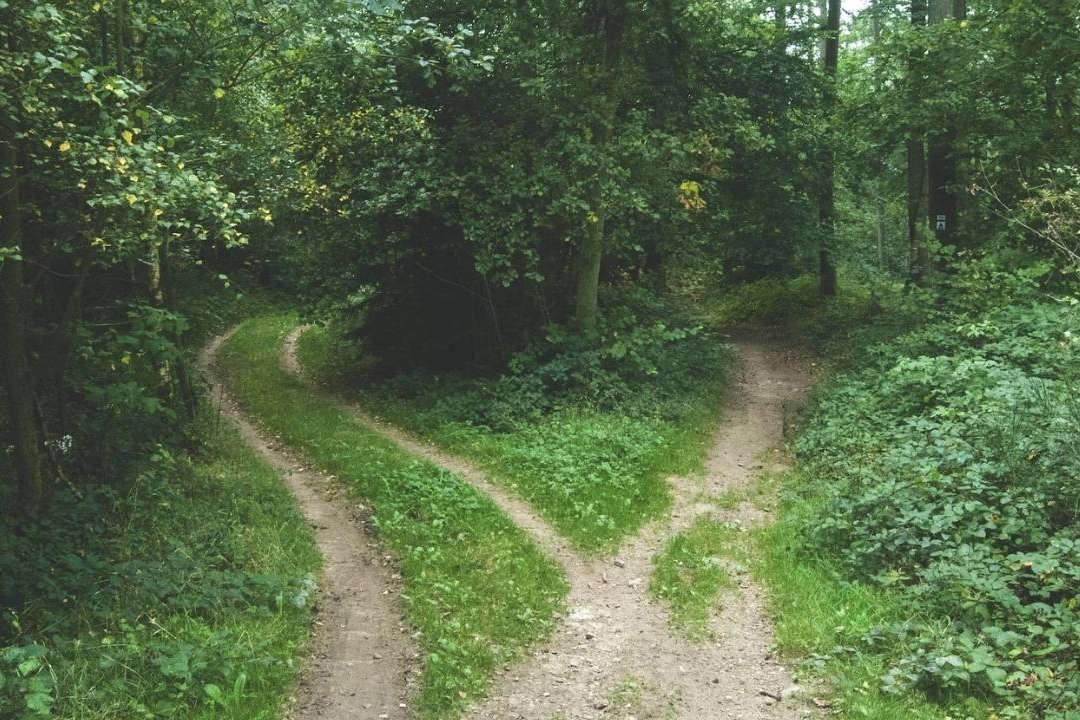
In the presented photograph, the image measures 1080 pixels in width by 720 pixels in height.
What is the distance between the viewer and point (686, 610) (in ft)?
23.7

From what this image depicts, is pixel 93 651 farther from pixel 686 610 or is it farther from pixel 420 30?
pixel 420 30

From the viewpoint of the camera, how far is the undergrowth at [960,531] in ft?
18.0

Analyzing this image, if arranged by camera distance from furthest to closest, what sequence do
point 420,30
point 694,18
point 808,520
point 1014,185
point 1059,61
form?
point 694,18
point 1014,185
point 1059,61
point 808,520
point 420,30

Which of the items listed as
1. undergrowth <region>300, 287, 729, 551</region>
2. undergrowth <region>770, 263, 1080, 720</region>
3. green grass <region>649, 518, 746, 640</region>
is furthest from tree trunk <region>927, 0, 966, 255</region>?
green grass <region>649, 518, 746, 640</region>

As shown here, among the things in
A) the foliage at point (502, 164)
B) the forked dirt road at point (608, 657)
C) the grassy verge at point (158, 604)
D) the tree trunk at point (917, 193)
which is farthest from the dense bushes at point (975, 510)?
the tree trunk at point (917, 193)

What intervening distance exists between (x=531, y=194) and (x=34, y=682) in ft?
33.3

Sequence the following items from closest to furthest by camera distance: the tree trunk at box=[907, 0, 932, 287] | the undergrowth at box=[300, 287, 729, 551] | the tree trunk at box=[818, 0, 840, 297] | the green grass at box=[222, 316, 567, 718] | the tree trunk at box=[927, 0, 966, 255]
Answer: the green grass at box=[222, 316, 567, 718]
the undergrowth at box=[300, 287, 729, 551]
the tree trunk at box=[927, 0, 966, 255]
the tree trunk at box=[907, 0, 932, 287]
the tree trunk at box=[818, 0, 840, 297]

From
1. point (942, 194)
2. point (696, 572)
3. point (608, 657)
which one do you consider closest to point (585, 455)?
point (696, 572)

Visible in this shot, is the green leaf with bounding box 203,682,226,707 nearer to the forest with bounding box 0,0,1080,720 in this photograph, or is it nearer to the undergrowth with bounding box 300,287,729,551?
the forest with bounding box 0,0,1080,720

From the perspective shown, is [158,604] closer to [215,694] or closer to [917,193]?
[215,694]

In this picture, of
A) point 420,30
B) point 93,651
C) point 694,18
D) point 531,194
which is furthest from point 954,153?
point 93,651

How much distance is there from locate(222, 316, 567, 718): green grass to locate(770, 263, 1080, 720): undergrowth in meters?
2.57

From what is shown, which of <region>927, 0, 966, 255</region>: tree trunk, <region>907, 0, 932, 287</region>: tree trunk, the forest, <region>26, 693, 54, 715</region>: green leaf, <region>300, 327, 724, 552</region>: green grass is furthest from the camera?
<region>907, 0, 932, 287</region>: tree trunk

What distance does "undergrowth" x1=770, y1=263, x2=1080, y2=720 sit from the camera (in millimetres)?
5477
